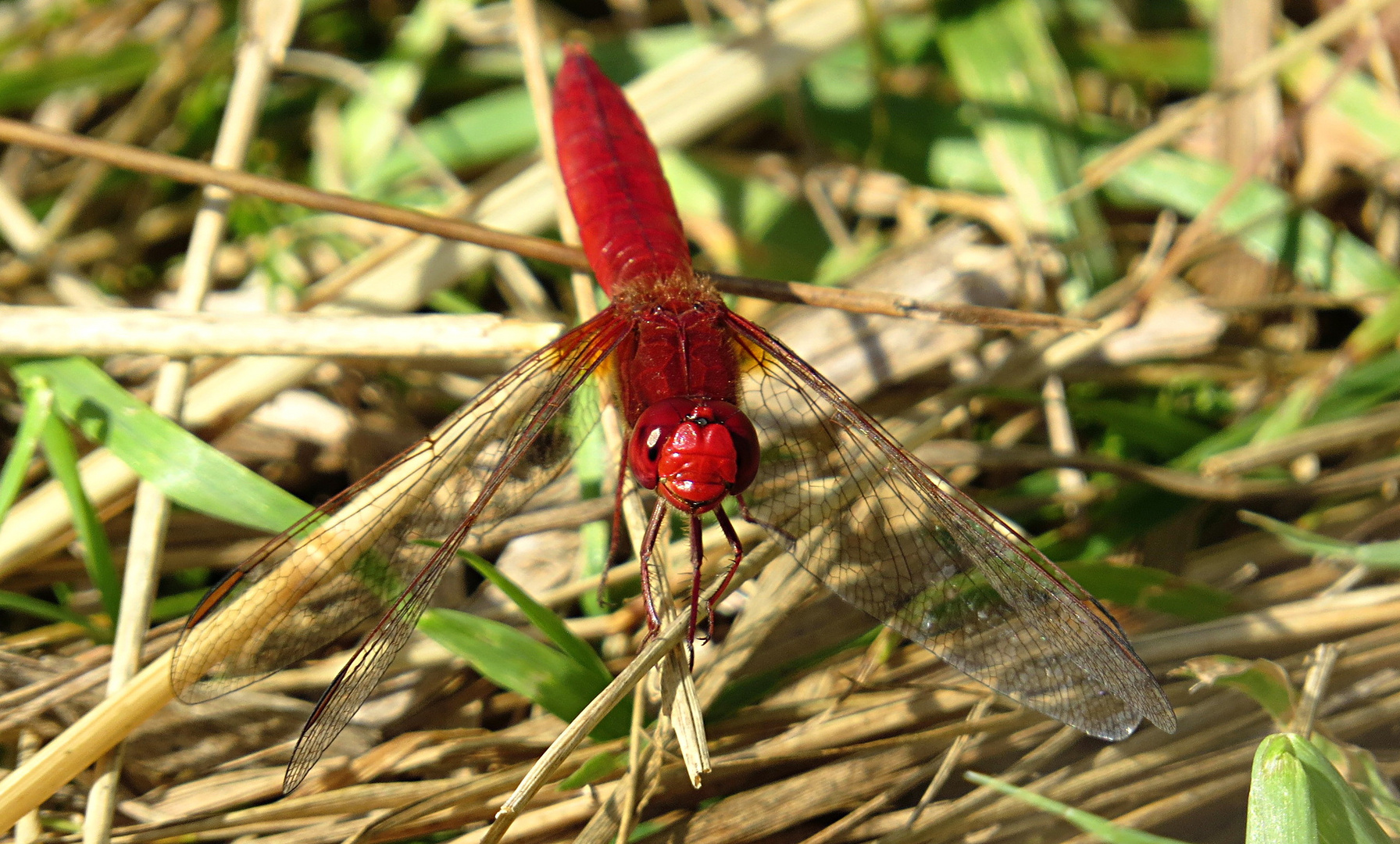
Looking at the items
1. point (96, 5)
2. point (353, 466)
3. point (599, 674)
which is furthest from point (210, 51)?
point (599, 674)

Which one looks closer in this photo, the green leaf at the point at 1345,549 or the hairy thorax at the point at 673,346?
the green leaf at the point at 1345,549

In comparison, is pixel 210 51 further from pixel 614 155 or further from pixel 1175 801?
pixel 1175 801

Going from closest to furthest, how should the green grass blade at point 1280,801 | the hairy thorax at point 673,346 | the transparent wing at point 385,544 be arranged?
the green grass blade at point 1280,801 < the transparent wing at point 385,544 < the hairy thorax at point 673,346

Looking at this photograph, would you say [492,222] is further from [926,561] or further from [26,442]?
[926,561]

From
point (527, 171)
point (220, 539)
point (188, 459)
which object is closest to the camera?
point (188, 459)

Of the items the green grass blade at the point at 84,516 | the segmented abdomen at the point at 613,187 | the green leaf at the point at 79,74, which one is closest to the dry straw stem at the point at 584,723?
the green grass blade at the point at 84,516

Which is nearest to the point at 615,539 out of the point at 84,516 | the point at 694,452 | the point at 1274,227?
the point at 694,452

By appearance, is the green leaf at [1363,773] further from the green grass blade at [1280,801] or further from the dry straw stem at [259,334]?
the dry straw stem at [259,334]

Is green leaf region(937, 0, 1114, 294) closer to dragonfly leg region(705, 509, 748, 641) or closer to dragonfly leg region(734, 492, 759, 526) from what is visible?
dragonfly leg region(734, 492, 759, 526)
